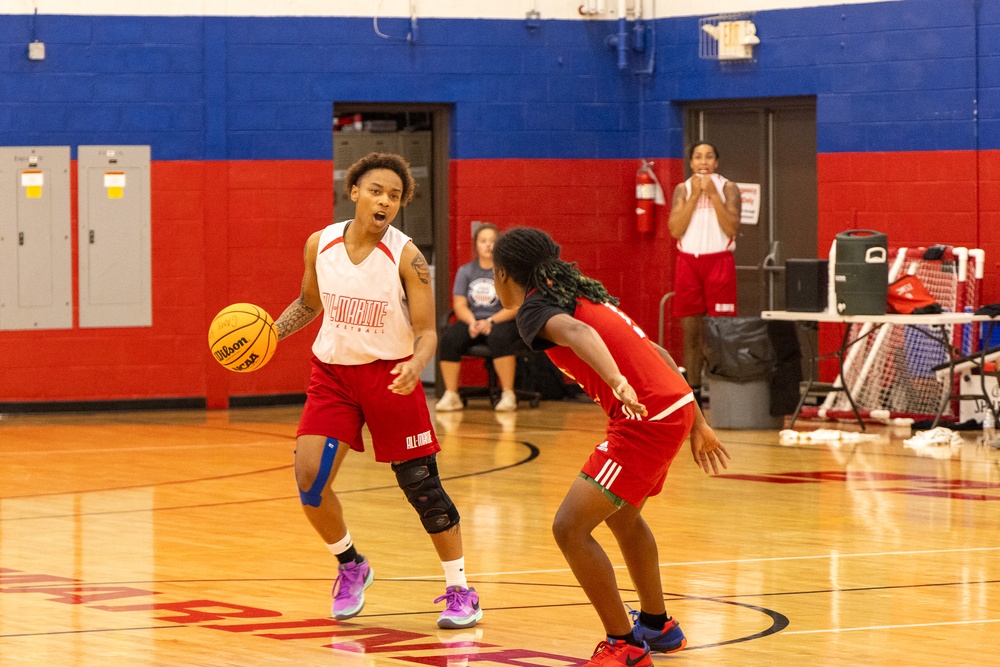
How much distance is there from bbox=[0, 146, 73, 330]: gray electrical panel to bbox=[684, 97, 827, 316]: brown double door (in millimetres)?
5269

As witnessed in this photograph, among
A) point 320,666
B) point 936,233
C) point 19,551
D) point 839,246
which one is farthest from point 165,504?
point 936,233

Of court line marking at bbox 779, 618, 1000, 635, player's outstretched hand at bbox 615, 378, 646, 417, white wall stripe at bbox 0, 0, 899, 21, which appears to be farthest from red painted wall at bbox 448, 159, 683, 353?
player's outstretched hand at bbox 615, 378, 646, 417

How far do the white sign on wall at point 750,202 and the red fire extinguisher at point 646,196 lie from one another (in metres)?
0.79

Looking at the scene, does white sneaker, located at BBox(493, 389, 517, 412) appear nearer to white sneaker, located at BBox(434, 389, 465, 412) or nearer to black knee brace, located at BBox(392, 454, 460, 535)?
white sneaker, located at BBox(434, 389, 465, 412)

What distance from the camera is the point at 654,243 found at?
14352mm

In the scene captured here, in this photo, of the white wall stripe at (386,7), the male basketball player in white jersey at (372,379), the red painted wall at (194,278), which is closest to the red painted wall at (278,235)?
the red painted wall at (194,278)

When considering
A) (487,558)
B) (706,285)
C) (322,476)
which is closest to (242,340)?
(322,476)

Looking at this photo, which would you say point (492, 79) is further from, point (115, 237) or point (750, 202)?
point (115, 237)

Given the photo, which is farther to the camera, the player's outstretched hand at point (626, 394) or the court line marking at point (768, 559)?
the court line marking at point (768, 559)

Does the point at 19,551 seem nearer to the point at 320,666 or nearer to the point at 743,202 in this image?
the point at 320,666

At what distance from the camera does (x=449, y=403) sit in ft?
43.2

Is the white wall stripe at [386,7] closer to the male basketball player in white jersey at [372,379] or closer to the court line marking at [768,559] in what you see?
the court line marking at [768,559]

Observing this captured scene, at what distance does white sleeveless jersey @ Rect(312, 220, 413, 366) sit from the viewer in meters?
5.79

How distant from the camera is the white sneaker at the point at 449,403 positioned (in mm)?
13125
